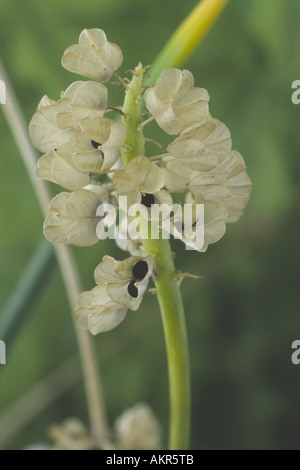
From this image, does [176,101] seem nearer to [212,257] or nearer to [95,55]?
[95,55]

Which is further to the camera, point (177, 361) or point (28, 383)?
point (28, 383)

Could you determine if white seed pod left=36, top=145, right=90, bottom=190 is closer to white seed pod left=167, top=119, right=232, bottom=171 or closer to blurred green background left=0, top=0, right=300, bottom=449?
white seed pod left=167, top=119, right=232, bottom=171

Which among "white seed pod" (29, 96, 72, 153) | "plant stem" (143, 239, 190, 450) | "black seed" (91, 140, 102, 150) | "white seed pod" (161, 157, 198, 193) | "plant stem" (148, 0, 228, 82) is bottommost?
"plant stem" (143, 239, 190, 450)

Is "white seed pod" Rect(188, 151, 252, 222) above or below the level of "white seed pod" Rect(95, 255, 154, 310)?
above

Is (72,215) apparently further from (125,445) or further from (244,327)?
(244,327)

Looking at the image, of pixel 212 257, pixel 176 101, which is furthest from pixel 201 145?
pixel 212 257

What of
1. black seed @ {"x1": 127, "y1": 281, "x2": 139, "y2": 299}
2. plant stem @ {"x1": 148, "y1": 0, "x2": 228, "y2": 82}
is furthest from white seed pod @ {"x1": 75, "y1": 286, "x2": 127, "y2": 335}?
plant stem @ {"x1": 148, "y1": 0, "x2": 228, "y2": 82}
